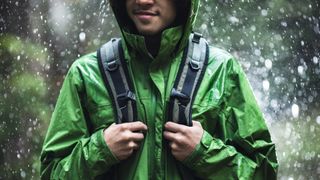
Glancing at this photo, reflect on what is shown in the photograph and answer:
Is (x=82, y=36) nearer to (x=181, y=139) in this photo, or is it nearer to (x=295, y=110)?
(x=295, y=110)

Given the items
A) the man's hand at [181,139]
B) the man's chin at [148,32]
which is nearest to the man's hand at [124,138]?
the man's hand at [181,139]

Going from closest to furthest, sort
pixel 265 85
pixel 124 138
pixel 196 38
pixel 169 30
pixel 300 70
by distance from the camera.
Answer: pixel 124 138 < pixel 169 30 < pixel 196 38 < pixel 265 85 < pixel 300 70

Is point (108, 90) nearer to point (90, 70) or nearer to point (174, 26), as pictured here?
point (90, 70)

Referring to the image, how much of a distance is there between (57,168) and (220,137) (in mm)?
672

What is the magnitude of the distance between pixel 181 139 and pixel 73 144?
1.47 feet

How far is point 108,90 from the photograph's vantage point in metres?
2.70

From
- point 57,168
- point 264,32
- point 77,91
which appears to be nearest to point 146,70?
point 77,91

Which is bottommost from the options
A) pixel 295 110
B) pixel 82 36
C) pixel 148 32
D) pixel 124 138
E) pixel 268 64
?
pixel 295 110

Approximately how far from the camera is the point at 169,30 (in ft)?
8.93

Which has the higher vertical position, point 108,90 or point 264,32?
point 108,90

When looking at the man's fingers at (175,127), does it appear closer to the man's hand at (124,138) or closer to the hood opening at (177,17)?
the man's hand at (124,138)

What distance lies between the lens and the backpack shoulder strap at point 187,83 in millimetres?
2629

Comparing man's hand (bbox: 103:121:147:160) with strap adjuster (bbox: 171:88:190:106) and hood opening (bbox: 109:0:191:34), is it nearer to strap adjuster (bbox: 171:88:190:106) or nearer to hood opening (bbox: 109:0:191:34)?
strap adjuster (bbox: 171:88:190:106)

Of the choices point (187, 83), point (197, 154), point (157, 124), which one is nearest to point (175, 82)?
point (187, 83)
